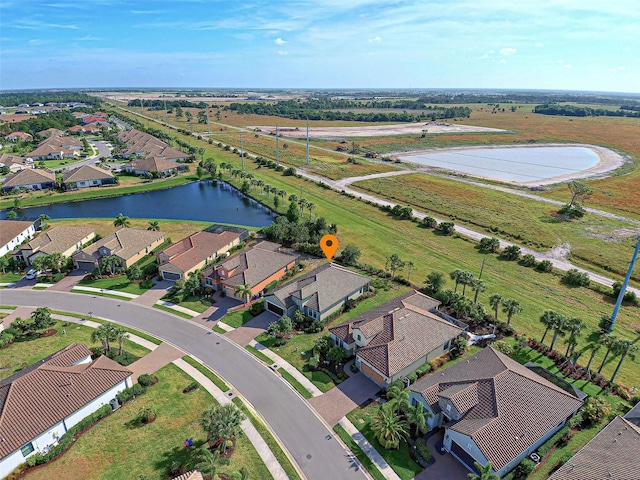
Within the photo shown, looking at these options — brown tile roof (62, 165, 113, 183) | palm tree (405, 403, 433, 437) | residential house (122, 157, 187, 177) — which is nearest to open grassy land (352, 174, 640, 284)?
palm tree (405, 403, 433, 437)

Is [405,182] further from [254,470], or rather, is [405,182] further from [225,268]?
[254,470]

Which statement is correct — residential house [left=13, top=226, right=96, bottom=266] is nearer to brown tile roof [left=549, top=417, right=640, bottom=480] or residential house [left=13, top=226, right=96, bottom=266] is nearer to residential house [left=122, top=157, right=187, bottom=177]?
residential house [left=122, top=157, right=187, bottom=177]

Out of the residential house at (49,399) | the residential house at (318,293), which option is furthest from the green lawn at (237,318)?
the residential house at (49,399)

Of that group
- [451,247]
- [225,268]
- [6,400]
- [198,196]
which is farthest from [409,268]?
[198,196]

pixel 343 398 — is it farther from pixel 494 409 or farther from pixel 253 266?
pixel 253 266

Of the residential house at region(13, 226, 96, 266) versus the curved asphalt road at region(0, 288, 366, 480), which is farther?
the residential house at region(13, 226, 96, 266)

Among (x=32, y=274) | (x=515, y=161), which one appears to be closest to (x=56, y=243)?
(x=32, y=274)
